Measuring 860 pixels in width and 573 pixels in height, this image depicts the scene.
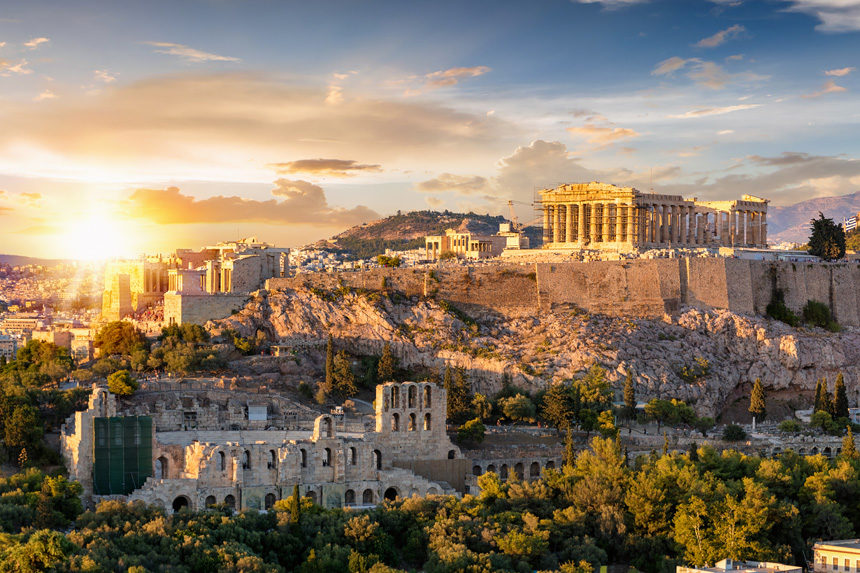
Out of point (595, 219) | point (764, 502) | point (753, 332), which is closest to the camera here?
point (764, 502)

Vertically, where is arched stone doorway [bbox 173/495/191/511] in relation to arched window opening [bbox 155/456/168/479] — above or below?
below

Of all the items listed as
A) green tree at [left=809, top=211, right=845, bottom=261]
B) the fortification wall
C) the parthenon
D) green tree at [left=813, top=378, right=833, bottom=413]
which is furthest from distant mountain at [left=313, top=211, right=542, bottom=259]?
green tree at [left=813, top=378, right=833, bottom=413]

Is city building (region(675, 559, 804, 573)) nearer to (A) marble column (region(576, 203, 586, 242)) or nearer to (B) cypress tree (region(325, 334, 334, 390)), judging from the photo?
(B) cypress tree (region(325, 334, 334, 390))

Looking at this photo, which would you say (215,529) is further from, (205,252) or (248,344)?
(205,252)

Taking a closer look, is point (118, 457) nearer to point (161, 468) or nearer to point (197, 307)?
point (161, 468)

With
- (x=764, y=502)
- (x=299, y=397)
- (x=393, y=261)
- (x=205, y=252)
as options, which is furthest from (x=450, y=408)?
(x=205, y=252)

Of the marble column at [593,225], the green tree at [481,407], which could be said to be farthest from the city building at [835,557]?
the marble column at [593,225]

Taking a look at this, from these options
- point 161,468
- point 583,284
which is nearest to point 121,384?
point 161,468
